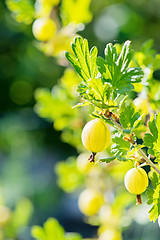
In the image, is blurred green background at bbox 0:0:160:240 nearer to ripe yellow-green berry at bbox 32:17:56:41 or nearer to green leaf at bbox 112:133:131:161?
ripe yellow-green berry at bbox 32:17:56:41

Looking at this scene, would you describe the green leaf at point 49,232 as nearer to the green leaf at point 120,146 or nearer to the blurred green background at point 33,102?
the green leaf at point 120,146

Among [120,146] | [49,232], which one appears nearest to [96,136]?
[120,146]

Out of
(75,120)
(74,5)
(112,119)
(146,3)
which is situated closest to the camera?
(112,119)

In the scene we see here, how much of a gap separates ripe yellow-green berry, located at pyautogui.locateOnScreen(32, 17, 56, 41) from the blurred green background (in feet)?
3.47

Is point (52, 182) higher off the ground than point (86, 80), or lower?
higher

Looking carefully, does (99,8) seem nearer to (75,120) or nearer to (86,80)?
(75,120)

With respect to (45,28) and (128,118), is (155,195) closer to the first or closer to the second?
(128,118)

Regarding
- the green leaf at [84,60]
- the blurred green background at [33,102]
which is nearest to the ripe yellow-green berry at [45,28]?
the green leaf at [84,60]

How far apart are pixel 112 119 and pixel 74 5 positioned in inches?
15.8

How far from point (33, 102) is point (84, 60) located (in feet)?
5.34

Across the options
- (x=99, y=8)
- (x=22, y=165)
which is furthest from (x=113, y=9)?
(x=22, y=165)

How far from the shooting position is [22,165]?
1960mm

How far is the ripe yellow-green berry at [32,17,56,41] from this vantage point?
0.65 metres

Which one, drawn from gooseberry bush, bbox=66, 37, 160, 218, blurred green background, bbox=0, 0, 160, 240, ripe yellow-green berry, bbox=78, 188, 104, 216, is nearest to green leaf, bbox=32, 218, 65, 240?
ripe yellow-green berry, bbox=78, 188, 104, 216
